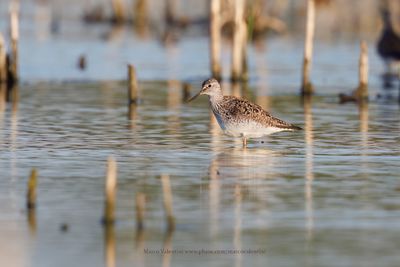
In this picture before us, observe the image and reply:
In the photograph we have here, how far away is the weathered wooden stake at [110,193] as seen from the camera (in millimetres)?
11562

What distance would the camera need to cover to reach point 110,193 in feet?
38.3

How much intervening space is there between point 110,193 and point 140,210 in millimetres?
358

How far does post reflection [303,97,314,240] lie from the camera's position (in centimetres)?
1253

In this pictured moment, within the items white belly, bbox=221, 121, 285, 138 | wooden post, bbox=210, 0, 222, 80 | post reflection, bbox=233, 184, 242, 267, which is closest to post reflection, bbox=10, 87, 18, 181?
post reflection, bbox=233, 184, 242, 267

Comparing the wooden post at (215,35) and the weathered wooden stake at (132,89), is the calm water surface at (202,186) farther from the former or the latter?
the wooden post at (215,35)

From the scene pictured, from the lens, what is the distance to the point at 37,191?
46.7 ft

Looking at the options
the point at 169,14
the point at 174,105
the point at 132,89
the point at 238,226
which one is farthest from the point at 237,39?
the point at 169,14

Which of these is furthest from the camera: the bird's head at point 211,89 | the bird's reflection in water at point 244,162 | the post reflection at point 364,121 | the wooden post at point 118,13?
the wooden post at point 118,13

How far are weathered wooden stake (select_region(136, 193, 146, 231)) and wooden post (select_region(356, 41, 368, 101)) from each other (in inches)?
536

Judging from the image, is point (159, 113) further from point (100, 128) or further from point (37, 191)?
point (37, 191)

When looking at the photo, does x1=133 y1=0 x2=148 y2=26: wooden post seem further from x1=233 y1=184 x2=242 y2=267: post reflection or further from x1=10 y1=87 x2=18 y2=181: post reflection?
x1=233 y1=184 x2=242 y2=267: post reflection

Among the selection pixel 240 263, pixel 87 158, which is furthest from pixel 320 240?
pixel 87 158

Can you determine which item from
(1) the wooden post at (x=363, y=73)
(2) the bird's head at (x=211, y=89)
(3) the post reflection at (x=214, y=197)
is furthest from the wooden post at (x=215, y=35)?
(3) the post reflection at (x=214, y=197)

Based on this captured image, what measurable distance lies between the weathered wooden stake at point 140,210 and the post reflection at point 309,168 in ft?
5.80
